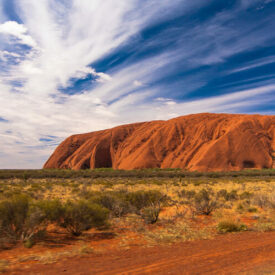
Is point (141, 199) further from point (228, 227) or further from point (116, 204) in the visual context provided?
point (228, 227)

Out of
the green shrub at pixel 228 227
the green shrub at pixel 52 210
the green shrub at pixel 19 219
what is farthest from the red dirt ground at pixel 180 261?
the green shrub at pixel 52 210

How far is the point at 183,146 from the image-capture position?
69062 millimetres

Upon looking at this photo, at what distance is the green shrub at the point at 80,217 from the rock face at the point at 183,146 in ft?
168

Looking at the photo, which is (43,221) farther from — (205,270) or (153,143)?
(153,143)

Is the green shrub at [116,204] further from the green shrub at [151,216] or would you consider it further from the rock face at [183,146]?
the rock face at [183,146]

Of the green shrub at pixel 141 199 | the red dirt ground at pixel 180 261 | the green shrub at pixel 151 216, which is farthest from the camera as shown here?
the green shrub at pixel 141 199

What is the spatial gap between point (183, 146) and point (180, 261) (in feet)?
214

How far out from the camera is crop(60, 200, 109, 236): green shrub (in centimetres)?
737

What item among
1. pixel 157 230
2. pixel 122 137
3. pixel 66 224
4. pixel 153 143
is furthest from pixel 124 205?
pixel 122 137

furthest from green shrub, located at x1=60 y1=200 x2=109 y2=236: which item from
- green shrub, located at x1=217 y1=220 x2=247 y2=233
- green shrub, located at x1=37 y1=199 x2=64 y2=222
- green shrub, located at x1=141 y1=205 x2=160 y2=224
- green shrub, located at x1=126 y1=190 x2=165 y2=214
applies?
green shrub, located at x1=217 y1=220 x2=247 y2=233

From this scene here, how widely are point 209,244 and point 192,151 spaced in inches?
2382

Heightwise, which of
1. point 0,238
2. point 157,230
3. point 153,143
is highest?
point 153,143

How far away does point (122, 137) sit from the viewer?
83.4 meters

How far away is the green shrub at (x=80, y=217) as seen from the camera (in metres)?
7.37
